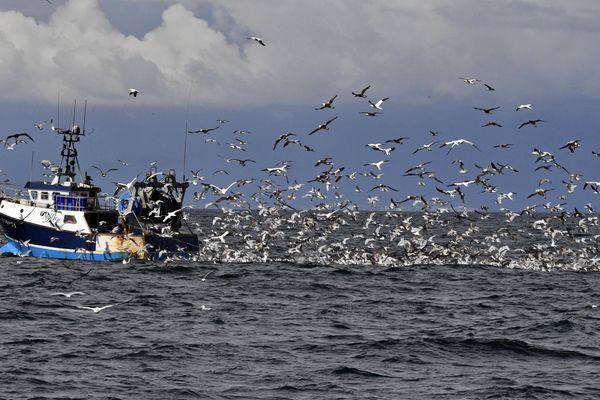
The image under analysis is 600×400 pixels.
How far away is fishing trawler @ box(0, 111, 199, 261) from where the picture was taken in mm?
68750

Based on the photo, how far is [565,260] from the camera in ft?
254

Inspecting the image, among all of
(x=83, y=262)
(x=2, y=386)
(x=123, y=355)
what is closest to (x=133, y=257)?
(x=83, y=262)

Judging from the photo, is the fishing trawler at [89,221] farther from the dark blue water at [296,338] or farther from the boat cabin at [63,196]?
the dark blue water at [296,338]

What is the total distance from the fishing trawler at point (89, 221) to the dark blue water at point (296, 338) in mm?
10090

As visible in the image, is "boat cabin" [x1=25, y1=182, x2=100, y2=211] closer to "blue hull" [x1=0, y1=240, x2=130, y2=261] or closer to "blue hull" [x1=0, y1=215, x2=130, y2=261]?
"blue hull" [x1=0, y1=215, x2=130, y2=261]

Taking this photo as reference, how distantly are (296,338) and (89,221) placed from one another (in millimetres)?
36453

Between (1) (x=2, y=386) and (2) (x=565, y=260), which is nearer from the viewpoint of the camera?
(1) (x=2, y=386)

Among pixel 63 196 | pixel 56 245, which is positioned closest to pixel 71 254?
pixel 56 245

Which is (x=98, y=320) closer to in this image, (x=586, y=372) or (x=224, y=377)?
(x=224, y=377)

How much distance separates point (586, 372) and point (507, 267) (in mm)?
39231

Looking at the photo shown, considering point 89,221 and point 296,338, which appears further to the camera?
point 89,221

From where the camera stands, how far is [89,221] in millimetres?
69812

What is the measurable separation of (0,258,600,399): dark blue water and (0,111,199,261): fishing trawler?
10090 millimetres

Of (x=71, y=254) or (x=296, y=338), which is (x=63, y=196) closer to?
(x=71, y=254)
